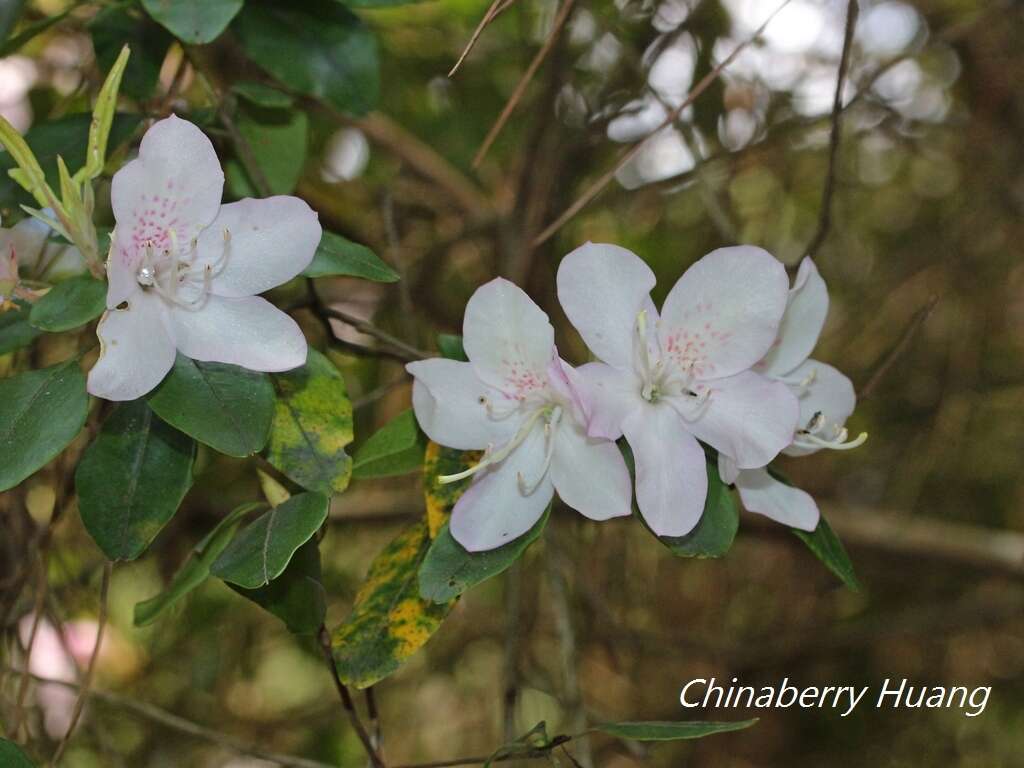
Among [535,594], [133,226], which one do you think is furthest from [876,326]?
[133,226]

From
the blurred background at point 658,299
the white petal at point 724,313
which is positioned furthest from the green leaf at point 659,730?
the blurred background at point 658,299

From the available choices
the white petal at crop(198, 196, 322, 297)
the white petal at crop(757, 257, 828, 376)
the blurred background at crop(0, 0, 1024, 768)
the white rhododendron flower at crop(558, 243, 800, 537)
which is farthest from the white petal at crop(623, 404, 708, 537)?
the blurred background at crop(0, 0, 1024, 768)

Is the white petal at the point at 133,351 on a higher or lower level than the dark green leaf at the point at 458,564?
higher

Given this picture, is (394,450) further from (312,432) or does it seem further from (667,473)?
(667,473)

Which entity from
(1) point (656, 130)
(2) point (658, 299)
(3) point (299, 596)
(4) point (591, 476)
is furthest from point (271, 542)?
(2) point (658, 299)

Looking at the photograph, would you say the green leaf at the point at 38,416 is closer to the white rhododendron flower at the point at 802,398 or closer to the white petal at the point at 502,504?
the white petal at the point at 502,504

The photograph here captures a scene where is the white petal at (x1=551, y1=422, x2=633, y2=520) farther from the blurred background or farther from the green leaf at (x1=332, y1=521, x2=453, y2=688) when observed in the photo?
the blurred background

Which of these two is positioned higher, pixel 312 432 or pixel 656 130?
pixel 656 130
